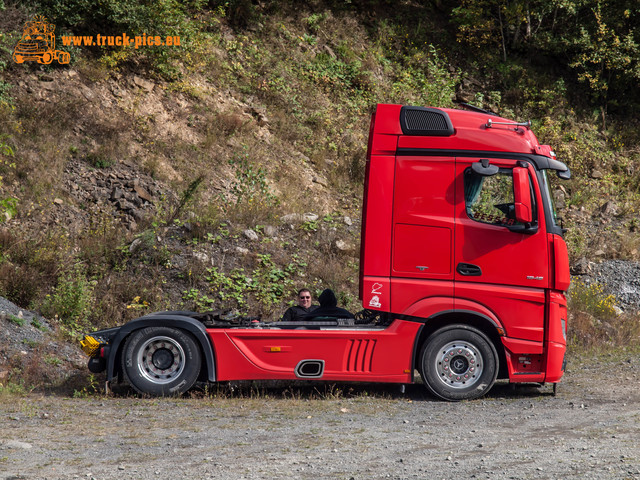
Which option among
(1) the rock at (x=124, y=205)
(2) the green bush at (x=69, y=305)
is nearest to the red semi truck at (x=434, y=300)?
(2) the green bush at (x=69, y=305)

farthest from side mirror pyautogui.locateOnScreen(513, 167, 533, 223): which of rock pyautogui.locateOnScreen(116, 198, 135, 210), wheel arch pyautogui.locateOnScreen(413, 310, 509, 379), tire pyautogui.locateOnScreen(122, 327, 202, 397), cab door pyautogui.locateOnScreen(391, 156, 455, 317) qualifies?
rock pyautogui.locateOnScreen(116, 198, 135, 210)

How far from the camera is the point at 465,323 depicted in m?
8.63

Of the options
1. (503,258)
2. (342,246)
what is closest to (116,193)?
(342,246)

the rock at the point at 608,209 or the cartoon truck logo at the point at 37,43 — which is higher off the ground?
the cartoon truck logo at the point at 37,43

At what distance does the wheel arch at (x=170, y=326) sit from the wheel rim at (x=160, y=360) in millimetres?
213

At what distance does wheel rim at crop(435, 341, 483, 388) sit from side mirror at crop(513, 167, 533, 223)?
1.68 meters

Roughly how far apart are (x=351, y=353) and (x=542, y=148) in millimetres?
3450

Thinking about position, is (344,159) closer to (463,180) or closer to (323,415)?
(463,180)

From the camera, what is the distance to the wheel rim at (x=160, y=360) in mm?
8508

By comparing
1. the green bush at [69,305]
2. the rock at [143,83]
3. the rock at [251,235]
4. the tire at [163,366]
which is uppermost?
the rock at [143,83]

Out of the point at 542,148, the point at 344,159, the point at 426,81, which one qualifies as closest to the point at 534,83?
the point at 426,81

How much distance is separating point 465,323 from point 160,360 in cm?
380

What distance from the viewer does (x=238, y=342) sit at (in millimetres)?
8445

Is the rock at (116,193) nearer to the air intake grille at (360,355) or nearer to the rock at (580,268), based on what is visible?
the air intake grille at (360,355)
